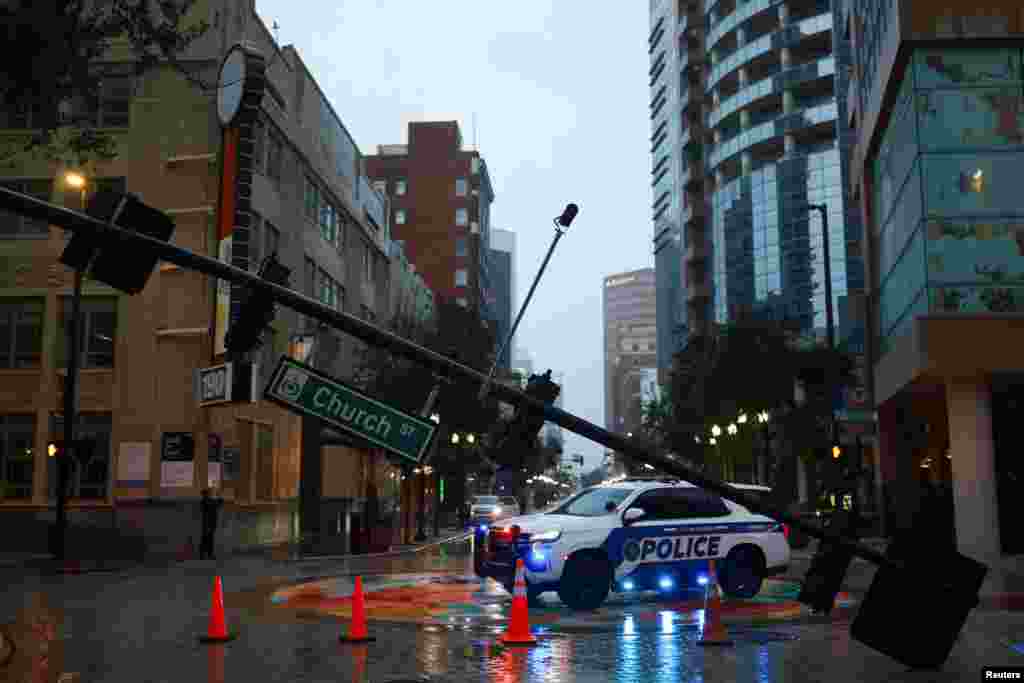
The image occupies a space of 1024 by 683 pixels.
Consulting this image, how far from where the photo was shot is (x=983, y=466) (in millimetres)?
26812

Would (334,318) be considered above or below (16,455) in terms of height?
above

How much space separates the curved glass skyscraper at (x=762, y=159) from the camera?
80688mm

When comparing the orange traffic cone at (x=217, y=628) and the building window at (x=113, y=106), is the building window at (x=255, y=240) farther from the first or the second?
the orange traffic cone at (x=217, y=628)

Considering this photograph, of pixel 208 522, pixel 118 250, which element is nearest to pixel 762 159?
pixel 208 522

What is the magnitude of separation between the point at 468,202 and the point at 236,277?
4160 inches

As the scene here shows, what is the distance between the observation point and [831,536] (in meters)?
9.06

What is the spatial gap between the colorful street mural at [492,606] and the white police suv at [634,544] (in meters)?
0.38

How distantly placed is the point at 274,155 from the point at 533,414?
33448 mm

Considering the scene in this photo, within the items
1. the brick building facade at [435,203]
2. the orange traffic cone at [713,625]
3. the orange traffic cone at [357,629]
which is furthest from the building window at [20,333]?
the brick building facade at [435,203]

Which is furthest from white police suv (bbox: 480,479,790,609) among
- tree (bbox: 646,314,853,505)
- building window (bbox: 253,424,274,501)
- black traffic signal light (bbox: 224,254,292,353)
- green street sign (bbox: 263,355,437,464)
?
tree (bbox: 646,314,853,505)

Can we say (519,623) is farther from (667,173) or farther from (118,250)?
(667,173)

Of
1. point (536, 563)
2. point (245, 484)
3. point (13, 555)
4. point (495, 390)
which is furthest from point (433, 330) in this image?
point (495, 390)

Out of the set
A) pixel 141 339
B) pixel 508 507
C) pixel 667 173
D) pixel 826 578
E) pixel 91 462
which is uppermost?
pixel 667 173

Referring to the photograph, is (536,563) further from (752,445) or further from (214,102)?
(752,445)
